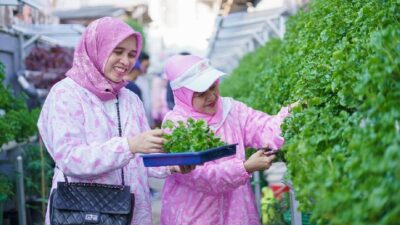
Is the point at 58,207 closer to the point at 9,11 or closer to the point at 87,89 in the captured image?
the point at 87,89

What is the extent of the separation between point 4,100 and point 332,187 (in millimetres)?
4371

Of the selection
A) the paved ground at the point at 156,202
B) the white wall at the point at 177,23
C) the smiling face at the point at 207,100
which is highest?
the white wall at the point at 177,23

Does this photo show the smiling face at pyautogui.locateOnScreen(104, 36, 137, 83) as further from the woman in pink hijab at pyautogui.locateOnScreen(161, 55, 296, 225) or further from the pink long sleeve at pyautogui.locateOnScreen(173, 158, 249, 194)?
the pink long sleeve at pyautogui.locateOnScreen(173, 158, 249, 194)

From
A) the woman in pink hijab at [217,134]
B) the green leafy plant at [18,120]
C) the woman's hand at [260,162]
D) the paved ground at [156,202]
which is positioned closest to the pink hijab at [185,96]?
the woman in pink hijab at [217,134]

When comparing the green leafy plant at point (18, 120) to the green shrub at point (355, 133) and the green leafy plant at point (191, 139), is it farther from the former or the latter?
the green shrub at point (355, 133)

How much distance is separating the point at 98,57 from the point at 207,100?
2.27 ft

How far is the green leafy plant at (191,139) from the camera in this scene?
306 cm

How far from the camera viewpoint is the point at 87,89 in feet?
10.7

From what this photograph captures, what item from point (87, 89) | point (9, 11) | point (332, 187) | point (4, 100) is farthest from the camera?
point (9, 11)

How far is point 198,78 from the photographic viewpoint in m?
3.66

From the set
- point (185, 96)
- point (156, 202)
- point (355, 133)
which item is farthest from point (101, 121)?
point (156, 202)

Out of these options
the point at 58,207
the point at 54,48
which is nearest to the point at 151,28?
the point at 54,48

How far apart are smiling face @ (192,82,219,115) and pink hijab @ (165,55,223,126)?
0.02 metres

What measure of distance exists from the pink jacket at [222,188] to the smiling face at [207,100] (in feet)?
0.32
